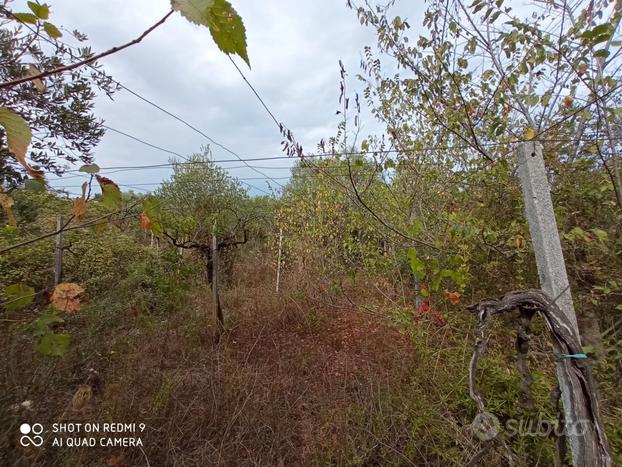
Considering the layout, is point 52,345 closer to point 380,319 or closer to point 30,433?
point 30,433

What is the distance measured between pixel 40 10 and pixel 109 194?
0.49m

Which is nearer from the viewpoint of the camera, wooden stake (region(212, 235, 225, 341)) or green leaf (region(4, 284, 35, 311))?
green leaf (region(4, 284, 35, 311))

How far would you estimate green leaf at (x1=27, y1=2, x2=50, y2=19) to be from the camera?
1.67 feet

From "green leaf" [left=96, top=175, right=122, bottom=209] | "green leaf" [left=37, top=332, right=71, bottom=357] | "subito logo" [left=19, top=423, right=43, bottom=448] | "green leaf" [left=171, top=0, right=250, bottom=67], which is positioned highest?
"green leaf" [left=171, top=0, right=250, bottom=67]

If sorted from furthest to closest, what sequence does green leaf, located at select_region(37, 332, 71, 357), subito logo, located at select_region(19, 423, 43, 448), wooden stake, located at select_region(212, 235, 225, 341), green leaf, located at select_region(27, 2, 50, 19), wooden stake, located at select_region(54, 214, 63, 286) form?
wooden stake, located at select_region(54, 214, 63, 286) < wooden stake, located at select_region(212, 235, 225, 341) < subito logo, located at select_region(19, 423, 43, 448) < green leaf, located at select_region(37, 332, 71, 357) < green leaf, located at select_region(27, 2, 50, 19)


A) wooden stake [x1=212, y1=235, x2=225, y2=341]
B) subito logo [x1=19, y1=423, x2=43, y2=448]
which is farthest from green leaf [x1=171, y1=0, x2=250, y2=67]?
wooden stake [x1=212, y1=235, x2=225, y2=341]

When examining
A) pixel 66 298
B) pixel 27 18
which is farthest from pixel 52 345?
pixel 27 18

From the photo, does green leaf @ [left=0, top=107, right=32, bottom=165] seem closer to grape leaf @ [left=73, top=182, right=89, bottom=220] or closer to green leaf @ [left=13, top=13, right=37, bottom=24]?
green leaf @ [left=13, top=13, right=37, bottom=24]

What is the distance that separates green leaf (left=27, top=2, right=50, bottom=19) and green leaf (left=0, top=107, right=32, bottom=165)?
0.25 metres

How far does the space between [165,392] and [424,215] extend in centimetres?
319

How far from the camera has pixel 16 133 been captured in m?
0.41

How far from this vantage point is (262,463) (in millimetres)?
1930

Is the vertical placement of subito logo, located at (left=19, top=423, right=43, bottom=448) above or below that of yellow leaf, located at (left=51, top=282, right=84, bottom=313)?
below

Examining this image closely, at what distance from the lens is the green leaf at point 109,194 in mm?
864
